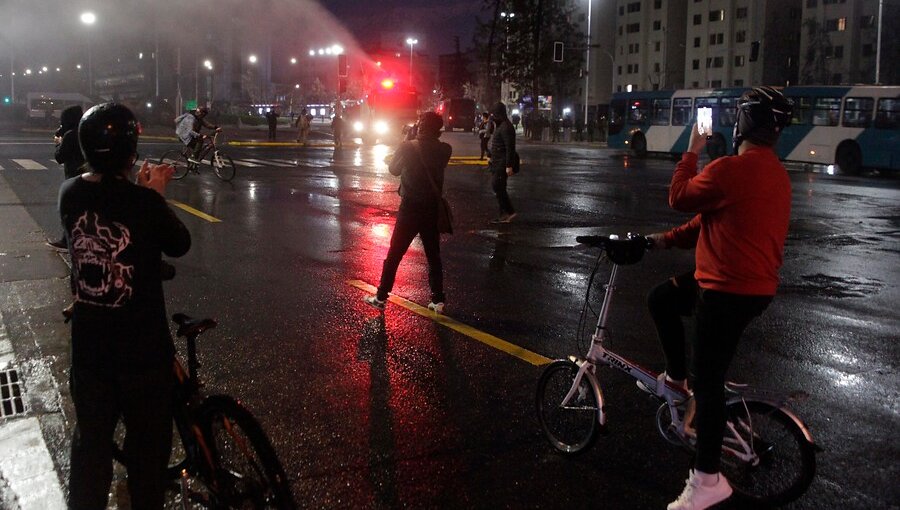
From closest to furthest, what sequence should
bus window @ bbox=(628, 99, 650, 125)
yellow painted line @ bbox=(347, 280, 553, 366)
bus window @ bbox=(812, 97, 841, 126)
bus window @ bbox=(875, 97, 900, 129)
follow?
yellow painted line @ bbox=(347, 280, 553, 366)
bus window @ bbox=(875, 97, 900, 129)
bus window @ bbox=(812, 97, 841, 126)
bus window @ bbox=(628, 99, 650, 125)

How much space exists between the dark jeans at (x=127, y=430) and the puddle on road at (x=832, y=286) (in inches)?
290

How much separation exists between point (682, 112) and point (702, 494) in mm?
33741

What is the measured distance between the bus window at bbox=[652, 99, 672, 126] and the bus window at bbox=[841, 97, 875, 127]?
28.4 feet

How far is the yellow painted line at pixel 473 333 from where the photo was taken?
6.19 metres

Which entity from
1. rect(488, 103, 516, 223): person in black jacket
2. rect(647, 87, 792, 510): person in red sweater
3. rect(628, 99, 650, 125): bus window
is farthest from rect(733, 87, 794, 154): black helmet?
rect(628, 99, 650, 125): bus window

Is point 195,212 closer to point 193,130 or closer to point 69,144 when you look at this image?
point 69,144

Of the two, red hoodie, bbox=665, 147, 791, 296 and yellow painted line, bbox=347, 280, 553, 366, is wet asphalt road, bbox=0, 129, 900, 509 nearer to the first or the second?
yellow painted line, bbox=347, 280, 553, 366

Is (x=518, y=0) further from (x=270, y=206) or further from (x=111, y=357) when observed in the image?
(x=111, y=357)

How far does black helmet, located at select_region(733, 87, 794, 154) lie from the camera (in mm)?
3412

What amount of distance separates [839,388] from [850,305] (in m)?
2.94

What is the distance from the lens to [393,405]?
5.13 metres

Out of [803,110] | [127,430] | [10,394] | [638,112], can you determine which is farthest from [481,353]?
[638,112]

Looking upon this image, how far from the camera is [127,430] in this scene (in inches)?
117

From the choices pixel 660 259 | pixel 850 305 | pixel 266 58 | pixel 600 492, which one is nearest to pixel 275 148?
pixel 660 259
